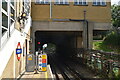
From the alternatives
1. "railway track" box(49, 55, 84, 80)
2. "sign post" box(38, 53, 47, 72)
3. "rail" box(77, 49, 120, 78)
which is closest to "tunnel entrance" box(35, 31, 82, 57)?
"railway track" box(49, 55, 84, 80)

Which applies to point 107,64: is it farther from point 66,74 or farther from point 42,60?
point 66,74

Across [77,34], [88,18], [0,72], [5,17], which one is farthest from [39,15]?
[0,72]

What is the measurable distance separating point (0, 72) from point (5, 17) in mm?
1985

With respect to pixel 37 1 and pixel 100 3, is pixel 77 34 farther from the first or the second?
pixel 37 1

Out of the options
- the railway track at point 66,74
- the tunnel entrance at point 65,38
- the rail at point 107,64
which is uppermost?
the tunnel entrance at point 65,38

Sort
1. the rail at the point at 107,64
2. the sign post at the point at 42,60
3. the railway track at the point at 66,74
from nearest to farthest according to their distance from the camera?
1. the rail at the point at 107,64
2. the sign post at the point at 42,60
3. the railway track at the point at 66,74

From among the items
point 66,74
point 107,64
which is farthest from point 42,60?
point 66,74

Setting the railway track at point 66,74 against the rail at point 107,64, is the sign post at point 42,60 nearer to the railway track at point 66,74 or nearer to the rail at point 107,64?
the railway track at point 66,74

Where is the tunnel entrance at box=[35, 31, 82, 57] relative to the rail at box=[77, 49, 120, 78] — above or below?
above

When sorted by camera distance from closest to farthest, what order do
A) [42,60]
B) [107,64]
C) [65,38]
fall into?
[42,60], [107,64], [65,38]

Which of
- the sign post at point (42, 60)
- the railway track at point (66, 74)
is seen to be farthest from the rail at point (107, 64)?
the sign post at point (42, 60)

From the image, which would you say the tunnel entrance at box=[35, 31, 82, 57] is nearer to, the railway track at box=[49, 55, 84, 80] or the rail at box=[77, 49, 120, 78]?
the railway track at box=[49, 55, 84, 80]

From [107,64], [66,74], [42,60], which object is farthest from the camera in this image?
[66,74]

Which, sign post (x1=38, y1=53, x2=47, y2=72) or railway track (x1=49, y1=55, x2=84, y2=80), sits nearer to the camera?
sign post (x1=38, y1=53, x2=47, y2=72)
